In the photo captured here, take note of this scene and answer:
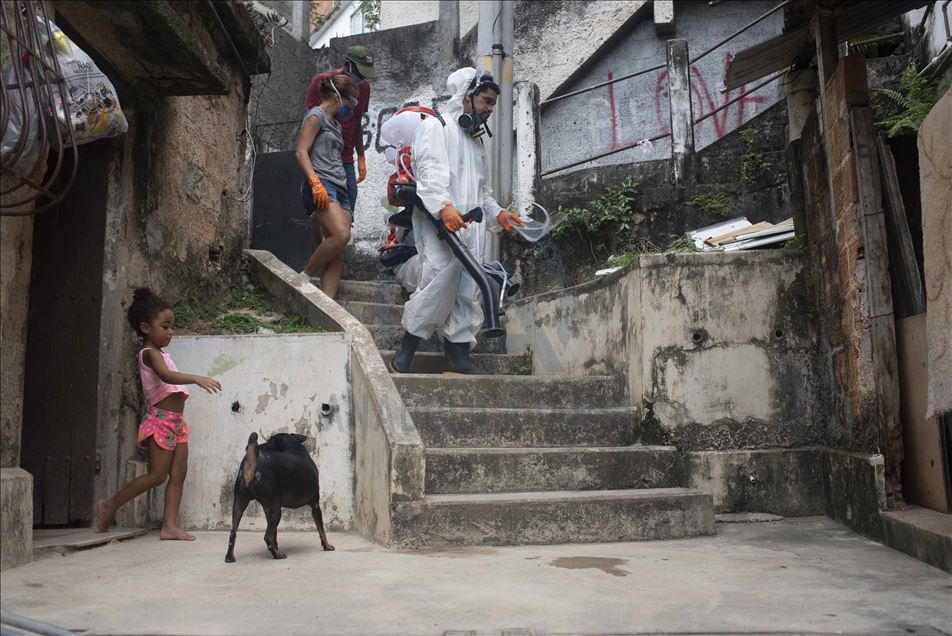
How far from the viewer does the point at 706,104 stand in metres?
11.2

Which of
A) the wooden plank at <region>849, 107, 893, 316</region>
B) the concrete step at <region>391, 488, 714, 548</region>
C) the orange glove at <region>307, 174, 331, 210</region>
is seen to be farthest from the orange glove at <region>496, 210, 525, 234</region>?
the wooden plank at <region>849, 107, 893, 316</region>

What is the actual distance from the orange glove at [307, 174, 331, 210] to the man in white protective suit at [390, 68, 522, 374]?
30.2 inches

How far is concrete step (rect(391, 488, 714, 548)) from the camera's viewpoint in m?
4.54

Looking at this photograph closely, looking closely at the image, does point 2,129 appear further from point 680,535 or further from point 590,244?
point 590,244

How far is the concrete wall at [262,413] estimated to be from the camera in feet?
17.2

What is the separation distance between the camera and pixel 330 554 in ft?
14.3

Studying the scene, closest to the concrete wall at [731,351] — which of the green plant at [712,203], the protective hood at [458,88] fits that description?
the protective hood at [458,88]

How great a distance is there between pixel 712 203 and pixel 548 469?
13.1ft

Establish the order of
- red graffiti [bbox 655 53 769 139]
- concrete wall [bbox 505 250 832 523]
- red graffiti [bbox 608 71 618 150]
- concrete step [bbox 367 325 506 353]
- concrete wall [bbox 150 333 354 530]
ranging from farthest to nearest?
1. red graffiti [bbox 608 71 618 150]
2. red graffiti [bbox 655 53 769 139]
3. concrete step [bbox 367 325 506 353]
4. concrete wall [bbox 505 250 832 523]
5. concrete wall [bbox 150 333 354 530]

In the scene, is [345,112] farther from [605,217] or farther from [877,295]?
[877,295]

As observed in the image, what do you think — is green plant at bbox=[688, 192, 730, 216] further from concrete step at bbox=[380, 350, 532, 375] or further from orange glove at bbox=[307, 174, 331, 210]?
orange glove at bbox=[307, 174, 331, 210]

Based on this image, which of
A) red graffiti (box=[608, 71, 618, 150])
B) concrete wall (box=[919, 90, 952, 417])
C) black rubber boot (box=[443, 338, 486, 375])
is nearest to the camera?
concrete wall (box=[919, 90, 952, 417])

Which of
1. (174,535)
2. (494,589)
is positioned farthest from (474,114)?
(494,589)

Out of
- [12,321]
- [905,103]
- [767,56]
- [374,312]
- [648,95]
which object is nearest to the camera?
[12,321]
